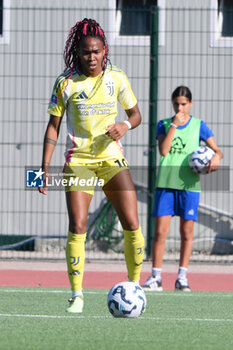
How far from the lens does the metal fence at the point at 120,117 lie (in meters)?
13.6

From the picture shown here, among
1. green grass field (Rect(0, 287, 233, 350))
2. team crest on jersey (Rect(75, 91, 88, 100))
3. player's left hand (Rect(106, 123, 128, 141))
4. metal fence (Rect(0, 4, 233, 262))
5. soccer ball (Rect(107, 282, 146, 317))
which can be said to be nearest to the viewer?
green grass field (Rect(0, 287, 233, 350))

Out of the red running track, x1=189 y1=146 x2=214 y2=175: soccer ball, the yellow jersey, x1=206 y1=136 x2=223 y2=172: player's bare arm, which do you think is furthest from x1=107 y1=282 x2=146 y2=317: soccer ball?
the red running track

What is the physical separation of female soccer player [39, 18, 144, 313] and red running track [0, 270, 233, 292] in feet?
10.6

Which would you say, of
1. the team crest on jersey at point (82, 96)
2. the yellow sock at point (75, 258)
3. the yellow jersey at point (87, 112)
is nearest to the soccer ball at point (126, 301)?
the yellow sock at point (75, 258)

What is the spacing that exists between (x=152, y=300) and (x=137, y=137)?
21.8ft

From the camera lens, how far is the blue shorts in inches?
364

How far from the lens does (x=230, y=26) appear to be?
50.7 ft

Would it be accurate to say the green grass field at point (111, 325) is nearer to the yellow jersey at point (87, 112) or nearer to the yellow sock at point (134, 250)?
the yellow sock at point (134, 250)

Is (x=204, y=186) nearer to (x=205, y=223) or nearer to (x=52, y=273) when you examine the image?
(x=205, y=223)

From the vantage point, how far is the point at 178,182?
9273mm

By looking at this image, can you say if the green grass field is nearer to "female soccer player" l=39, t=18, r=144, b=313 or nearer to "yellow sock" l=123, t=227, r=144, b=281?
"yellow sock" l=123, t=227, r=144, b=281

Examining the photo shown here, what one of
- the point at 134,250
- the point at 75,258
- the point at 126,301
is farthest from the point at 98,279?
the point at 126,301

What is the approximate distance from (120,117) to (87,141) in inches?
322

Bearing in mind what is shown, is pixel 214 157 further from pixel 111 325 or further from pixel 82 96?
pixel 111 325
